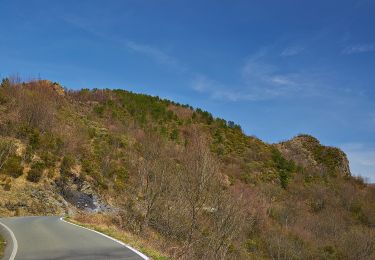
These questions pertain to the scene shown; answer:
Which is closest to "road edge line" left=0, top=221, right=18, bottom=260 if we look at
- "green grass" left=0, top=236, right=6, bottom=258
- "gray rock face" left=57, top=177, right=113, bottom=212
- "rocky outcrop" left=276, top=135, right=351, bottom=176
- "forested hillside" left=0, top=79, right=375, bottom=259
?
"green grass" left=0, top=236, right=6, bottom=258

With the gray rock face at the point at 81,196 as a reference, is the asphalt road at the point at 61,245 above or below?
below

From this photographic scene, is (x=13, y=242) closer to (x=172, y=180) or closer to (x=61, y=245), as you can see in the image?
(x=61, y=245)

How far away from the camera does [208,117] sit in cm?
8494

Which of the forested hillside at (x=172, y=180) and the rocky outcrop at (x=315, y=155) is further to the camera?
the rocky outcrop at (x=315, y=155)

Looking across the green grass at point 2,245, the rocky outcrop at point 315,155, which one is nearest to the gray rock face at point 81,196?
the green grass at point 2,245

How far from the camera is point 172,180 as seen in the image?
2673cm

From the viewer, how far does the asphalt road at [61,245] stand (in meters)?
11.5

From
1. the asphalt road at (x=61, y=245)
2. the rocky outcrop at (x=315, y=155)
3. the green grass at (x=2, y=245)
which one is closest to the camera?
the asphalt road at (x=61, y=245)

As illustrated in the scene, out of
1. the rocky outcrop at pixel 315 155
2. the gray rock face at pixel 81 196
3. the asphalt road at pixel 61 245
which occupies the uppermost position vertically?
the rocky outcrop at pixel 315 155

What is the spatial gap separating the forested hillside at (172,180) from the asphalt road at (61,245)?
1718 millimetres

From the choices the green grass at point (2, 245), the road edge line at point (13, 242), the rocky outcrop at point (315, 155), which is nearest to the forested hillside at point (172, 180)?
the rocky outcrop at point (315, 155)

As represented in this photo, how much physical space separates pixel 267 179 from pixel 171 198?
42.9 meters

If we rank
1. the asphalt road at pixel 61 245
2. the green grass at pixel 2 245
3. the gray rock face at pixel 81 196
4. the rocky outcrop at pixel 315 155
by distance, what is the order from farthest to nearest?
the rocky outcrop at pixel 315 155 < the gray rock face at pixel 81 196 < the green grass at pixel 2 245 < the asphalt road at pixel 61 245

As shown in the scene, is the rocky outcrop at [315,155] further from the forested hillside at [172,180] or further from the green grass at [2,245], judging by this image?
the green grass at [2,245]
